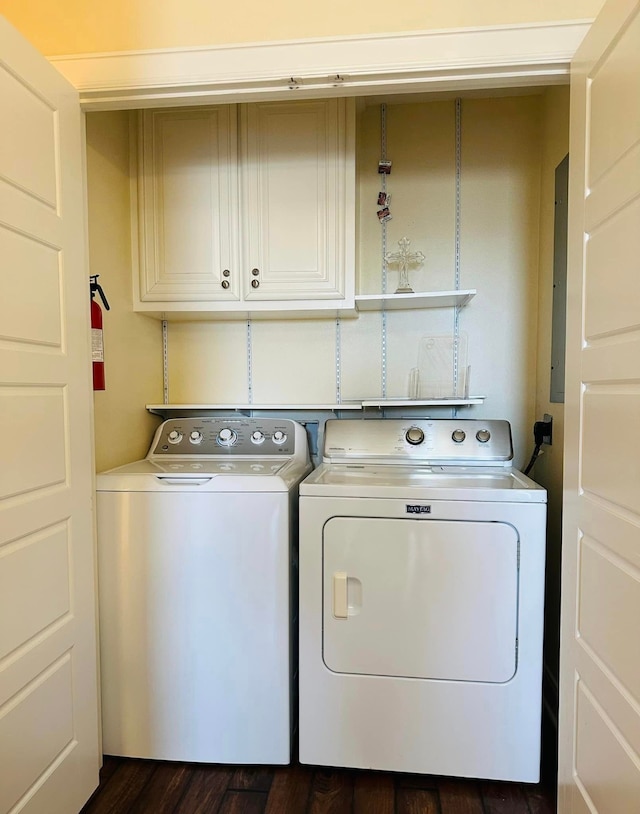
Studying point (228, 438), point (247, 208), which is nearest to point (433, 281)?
point (247, 208)

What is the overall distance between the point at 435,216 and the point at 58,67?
1.44 meters

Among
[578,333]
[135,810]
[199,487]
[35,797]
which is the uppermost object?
[578,333]

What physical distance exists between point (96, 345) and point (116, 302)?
352mm

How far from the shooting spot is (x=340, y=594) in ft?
4.71

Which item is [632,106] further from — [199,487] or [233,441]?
[233,441]

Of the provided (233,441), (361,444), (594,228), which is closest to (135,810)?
(233,441)

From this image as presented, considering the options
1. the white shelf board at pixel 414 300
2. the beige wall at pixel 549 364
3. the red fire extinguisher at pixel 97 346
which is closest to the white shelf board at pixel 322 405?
the beige wall at pixel 549 364

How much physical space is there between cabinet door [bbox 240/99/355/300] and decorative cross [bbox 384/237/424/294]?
318mm

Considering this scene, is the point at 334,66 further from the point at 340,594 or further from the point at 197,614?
the point at 197,614

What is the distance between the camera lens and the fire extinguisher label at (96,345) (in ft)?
4.91

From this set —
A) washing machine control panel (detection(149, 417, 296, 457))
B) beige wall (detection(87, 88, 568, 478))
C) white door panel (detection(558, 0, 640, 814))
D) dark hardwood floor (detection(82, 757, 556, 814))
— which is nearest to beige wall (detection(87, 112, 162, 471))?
beige wall (detection(87, 88, 568, 478))

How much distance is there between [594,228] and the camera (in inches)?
43.3

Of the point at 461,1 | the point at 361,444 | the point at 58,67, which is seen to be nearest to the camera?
the point at 461,1

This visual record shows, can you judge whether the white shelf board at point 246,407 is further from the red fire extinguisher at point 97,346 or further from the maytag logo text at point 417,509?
the maytag logo text at point 417,509
